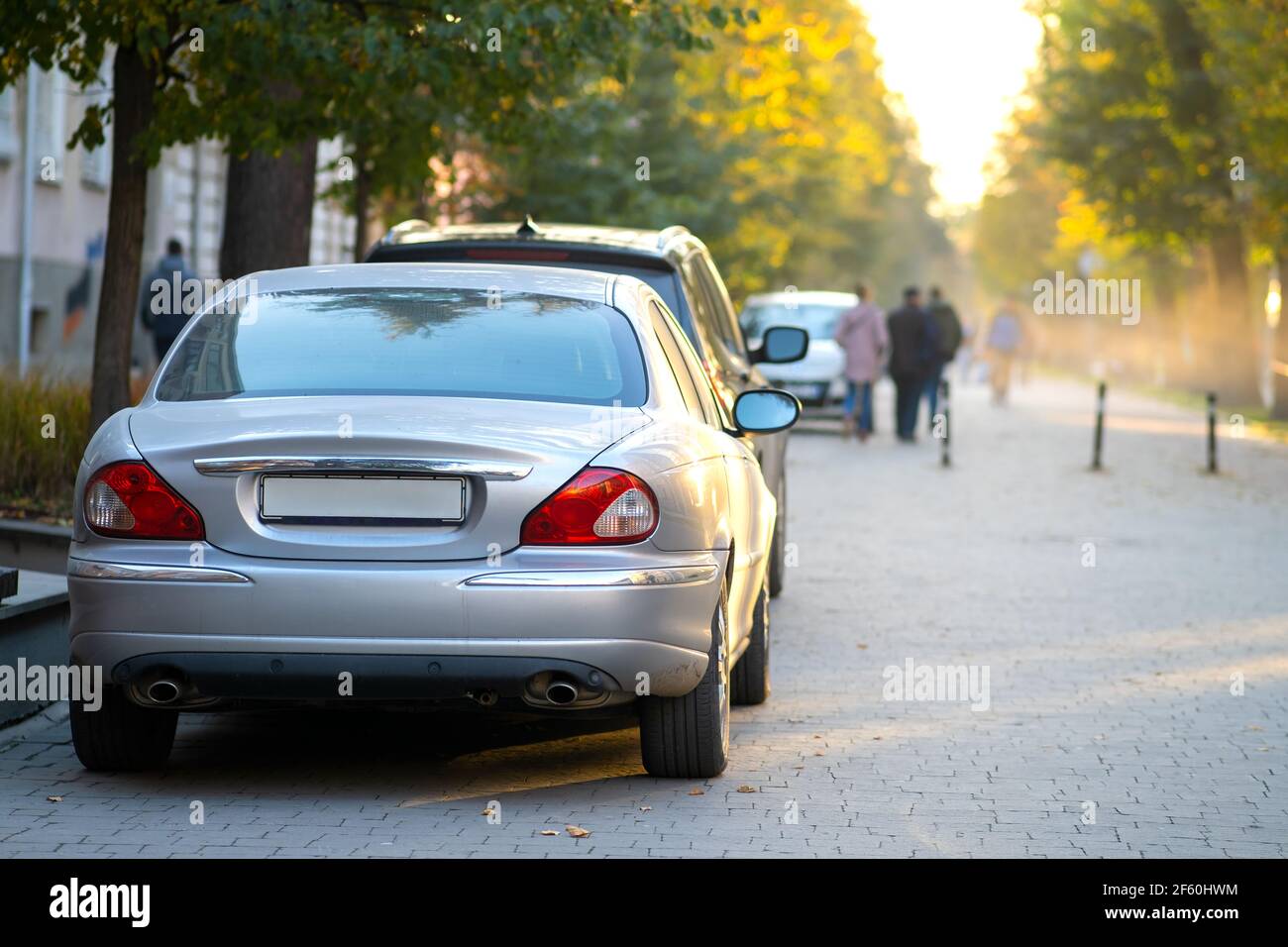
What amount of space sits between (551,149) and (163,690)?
13784 millimetres

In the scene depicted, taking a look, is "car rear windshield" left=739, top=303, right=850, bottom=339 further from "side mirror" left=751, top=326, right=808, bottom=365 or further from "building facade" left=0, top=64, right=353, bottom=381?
"side mirror" left=751, top=326, right=808, bottom=365

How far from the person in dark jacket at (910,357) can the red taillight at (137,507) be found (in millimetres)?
22818

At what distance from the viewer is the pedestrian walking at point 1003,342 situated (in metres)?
41.6

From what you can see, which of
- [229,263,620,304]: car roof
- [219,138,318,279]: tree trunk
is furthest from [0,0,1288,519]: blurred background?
[229,263,620,304]: car roof

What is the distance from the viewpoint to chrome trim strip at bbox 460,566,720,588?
19.9ft

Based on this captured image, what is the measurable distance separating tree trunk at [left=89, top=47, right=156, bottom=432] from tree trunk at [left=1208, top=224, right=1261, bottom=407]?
103 ft

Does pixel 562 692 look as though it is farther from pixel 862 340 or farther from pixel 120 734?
pixel 862 340

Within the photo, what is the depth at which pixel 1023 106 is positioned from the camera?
80625 millimetres

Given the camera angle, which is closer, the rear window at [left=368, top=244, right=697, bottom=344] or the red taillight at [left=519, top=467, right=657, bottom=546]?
the red taillight at [left=519, top=467, right=657, bottom=546]

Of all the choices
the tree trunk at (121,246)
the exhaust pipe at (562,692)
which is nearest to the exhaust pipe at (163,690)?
the exhaust pipe at (562,692)

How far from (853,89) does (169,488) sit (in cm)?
6349

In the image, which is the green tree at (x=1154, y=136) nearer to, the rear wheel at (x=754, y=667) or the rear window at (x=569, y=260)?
the rear window at (x=569, y=260)

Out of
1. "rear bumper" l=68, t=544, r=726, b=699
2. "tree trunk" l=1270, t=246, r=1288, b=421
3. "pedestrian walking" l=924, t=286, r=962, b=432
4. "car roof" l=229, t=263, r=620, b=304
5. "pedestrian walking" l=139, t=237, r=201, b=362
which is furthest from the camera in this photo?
"tree trunk" l=1270, t=246, r=1288, b=421
